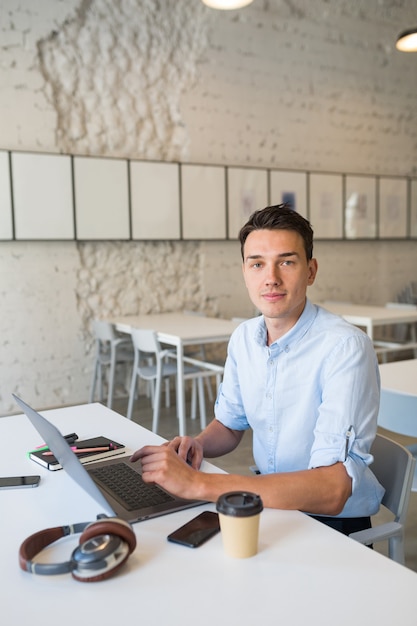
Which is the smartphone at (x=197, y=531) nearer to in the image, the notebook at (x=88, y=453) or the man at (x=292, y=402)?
the man at (x=292, y=402)

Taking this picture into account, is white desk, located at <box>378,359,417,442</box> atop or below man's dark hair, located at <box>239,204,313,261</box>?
below

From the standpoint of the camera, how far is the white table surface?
2229 mm

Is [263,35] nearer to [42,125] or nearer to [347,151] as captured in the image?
[347,151]

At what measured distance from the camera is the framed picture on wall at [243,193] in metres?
5.94

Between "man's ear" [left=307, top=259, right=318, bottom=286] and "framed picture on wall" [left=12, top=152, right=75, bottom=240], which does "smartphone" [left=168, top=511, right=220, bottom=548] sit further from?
"framed picture on wall" [left=12, top=152, right=75, bottom=240]

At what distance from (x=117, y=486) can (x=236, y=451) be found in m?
2.65

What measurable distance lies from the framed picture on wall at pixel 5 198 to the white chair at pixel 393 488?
4.04 m

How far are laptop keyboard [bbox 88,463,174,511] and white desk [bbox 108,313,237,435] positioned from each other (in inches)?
99.7

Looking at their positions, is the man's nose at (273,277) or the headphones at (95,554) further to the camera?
the man's nose at (273,277)

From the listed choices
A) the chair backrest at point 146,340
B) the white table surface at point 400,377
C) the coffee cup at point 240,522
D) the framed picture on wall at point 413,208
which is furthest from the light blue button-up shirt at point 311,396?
the framed picture on wall at point 413,208

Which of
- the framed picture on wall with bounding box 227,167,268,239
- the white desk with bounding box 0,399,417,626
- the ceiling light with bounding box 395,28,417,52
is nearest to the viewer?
the white desk with bounding box 0,399,417,626

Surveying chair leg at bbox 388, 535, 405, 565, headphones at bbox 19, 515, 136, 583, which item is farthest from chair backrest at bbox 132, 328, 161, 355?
headphones at bbox 19, 515, 136, 583

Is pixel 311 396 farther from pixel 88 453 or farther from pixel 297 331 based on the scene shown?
pixel 88 453

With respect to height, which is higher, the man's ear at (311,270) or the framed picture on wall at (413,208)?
the framed picture on wall at (413,208)
